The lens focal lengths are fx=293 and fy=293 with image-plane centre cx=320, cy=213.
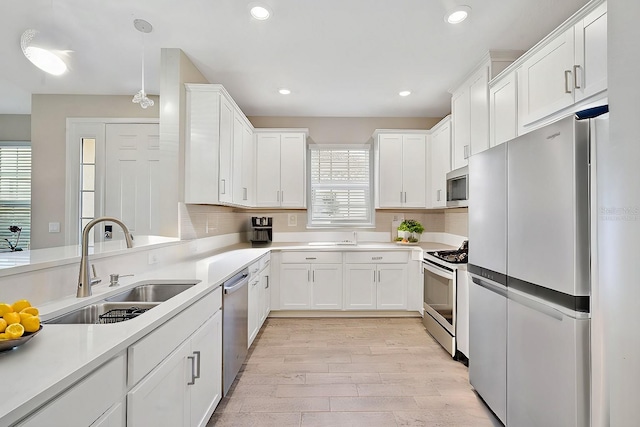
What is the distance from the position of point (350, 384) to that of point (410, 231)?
2303mm

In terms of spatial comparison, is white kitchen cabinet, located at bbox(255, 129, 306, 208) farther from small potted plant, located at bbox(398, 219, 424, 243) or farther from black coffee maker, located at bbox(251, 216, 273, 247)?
small potted plant, located at bbox(398, 219, 424, 243)

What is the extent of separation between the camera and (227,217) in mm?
3824

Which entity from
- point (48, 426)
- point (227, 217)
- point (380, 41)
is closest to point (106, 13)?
point (380, 41)

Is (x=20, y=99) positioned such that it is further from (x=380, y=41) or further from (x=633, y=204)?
(x=633, y=204)

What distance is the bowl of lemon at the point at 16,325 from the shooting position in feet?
2.72

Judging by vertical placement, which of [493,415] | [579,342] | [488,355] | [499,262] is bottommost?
[493,415]

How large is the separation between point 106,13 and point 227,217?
7.54ft

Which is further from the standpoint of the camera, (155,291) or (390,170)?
(390,170)

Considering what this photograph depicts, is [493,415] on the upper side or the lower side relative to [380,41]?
lower

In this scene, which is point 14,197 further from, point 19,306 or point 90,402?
point 90,402

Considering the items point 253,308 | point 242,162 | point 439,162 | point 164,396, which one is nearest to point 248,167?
point 242,162

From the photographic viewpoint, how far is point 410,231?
Answer: 13.2 ft

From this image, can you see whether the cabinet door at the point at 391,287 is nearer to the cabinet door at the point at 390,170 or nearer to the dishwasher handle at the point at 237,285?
the cabinet door at the point at 390,170

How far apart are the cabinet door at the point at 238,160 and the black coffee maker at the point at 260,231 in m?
0.53
